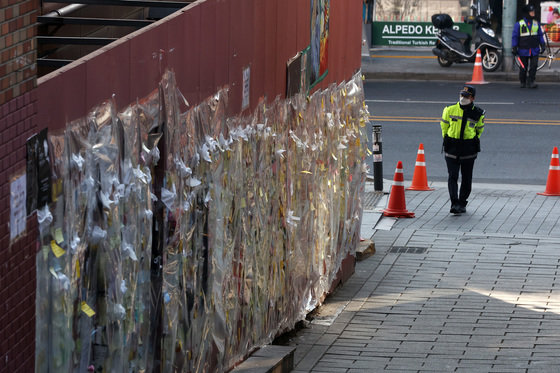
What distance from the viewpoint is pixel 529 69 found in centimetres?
2633

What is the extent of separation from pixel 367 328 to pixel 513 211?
223 inches

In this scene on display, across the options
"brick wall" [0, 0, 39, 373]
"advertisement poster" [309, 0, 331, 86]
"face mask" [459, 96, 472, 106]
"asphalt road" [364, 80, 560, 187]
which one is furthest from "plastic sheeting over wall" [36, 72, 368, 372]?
"asphalt road" [364, 80, 560, 187]

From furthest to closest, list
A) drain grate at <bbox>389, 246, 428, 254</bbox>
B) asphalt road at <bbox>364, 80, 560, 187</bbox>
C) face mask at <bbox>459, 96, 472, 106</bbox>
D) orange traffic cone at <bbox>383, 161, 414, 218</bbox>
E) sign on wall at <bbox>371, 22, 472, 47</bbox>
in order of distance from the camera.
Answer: sign on wall at <bbox>371, 22, 472, 47</bbox> → asphalt road at <bbox>364, 80, 560, 187</bbox> → orange traffic cone at <bbox>383, 161, 414, 218</bbox> → face mask at <bbox>459, 96, 472, 106</bbox> → drain grate at <bbox>389, 246, 428, 254</bbox>

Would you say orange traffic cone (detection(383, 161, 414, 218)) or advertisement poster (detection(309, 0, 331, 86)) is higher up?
advertisement poster (detection(309, 0, 331, 86))

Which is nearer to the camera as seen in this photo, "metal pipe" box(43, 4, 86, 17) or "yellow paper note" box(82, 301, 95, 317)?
"yellow paper note" box(82, 301, 95, 317)

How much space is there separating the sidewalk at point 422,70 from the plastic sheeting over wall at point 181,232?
17964mm

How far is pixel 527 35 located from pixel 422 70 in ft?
11.3

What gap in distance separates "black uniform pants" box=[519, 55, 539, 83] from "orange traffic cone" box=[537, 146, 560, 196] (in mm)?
10220

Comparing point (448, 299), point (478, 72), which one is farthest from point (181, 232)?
point (478, 72)

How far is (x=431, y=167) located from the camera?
58.8ft

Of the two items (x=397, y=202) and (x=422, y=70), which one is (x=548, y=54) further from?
(x=397, y=202)

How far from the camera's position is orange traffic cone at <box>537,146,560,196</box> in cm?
1584

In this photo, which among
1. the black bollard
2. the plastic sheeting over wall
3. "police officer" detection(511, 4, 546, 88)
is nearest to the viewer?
the plastic sheeting over wall

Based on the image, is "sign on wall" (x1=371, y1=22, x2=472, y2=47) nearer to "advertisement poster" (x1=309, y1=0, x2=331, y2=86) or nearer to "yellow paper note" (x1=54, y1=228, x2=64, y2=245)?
"advertisement poster" (x1=309, y1=0, x2=331, y2=86)
